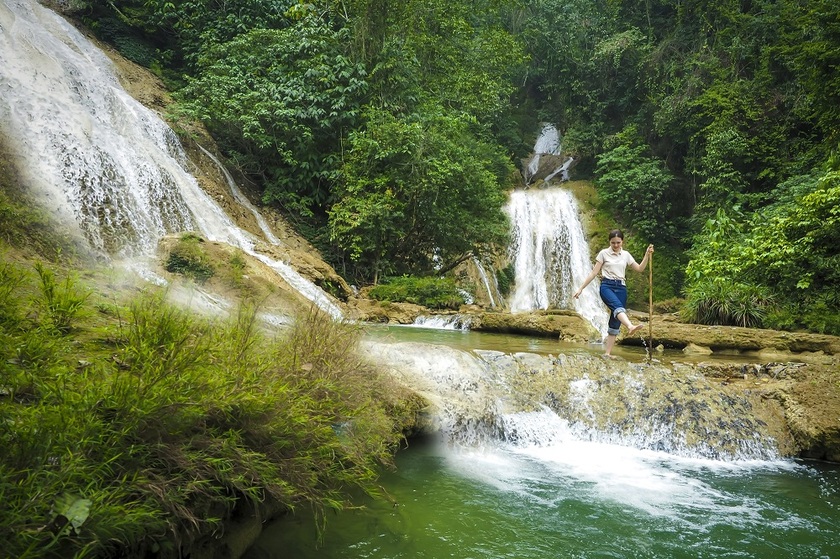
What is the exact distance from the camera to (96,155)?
1172cm

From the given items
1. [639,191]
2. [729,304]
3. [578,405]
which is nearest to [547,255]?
[639,191]

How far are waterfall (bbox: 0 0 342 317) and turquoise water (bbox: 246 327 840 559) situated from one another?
5.39 metres

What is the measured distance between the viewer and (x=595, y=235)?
21.6m

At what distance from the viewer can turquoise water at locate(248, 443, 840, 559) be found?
140 inches

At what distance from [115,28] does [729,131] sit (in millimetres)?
21259

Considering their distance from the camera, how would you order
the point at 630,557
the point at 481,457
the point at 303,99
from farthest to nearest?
the point at 303,99, the point at 481,457, the point at 630,557

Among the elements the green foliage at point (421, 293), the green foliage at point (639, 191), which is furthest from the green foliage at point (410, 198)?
the green foliage at point (639, 191)

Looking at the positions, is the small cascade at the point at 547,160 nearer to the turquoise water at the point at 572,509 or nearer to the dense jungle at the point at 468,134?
the dense jungle at the point at 468,134

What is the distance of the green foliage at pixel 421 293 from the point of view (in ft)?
47.4

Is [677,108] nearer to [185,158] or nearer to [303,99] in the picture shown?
[303,99]

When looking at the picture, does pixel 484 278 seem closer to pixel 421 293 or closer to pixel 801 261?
pixel 421 293

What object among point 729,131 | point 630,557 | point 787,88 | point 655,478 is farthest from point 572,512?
point 787,88

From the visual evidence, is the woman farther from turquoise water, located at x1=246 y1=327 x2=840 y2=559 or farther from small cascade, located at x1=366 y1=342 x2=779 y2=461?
turquoise water, located at x1=246 y1=327 x2=840 y2=559

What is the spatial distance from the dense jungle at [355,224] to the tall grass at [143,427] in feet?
0.04
